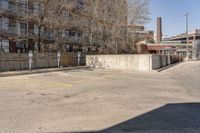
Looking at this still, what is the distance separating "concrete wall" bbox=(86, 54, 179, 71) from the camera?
32906mm

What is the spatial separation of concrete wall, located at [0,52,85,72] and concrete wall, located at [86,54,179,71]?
7.12 ft

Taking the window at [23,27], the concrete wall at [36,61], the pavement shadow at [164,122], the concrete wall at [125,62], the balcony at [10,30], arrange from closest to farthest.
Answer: the pavement shadow at [164,122], the concrete wall at [36,61], the concrete wall at [125,62], the balcony at [10,30], the window at [23,27]

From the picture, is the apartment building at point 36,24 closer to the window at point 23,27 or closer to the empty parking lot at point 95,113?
the window at point 23,27

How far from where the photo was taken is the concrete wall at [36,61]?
27.6 metres

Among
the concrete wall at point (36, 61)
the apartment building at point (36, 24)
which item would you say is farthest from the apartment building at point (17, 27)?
the concrete wall at point (36, 61)

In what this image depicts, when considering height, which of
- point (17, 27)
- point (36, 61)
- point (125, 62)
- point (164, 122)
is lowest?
point (164, 122)

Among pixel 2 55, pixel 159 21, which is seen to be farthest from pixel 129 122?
pixel 159 21

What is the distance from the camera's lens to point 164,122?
335 inches

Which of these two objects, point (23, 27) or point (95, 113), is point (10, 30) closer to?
point (23, 27)

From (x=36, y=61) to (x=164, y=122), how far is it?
2418 cm

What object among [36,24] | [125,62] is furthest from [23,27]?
[125,62]

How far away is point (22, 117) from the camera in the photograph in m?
8.77

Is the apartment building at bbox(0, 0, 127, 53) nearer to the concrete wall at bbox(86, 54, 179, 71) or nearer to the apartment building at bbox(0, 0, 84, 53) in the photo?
the apartment building at bbox(0, 0, 84, 53)

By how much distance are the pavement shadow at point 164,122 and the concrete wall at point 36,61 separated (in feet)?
63.7
